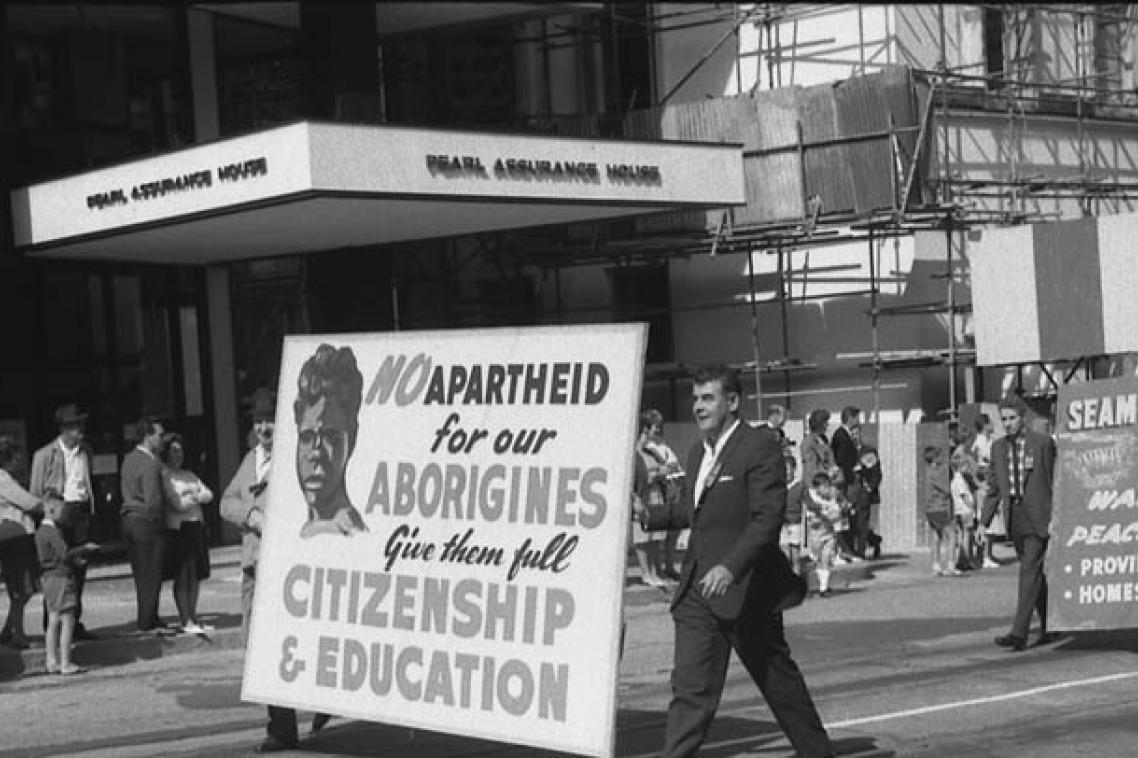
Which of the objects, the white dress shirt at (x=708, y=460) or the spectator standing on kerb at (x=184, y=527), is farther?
the spectator standing on kerb at (x=184, y=527)

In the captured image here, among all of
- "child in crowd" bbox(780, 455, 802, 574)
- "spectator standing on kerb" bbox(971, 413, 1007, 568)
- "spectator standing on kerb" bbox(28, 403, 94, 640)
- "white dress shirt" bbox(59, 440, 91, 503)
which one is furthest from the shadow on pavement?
"white dress shirt" bbox(59, 440, 91, 503)

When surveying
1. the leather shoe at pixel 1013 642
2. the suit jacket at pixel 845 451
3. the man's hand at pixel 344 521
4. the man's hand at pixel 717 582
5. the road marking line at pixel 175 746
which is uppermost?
the man's hand at pixel 344 521

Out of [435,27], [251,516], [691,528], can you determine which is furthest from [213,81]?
[691,528]

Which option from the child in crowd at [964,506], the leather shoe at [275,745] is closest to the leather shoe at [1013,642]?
the leather shoe at [275,745]

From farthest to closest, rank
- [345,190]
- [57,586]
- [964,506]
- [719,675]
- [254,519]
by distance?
[964,506]
[345,190]
[57,586]
[254,519]
[719,675]

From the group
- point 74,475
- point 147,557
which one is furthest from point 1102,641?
point 74,475

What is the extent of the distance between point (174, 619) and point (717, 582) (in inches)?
379

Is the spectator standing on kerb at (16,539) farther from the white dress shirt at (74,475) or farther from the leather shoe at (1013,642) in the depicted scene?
the leather shoe at (1013,642)

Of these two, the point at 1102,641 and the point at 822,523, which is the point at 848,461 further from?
the point at 1102,641

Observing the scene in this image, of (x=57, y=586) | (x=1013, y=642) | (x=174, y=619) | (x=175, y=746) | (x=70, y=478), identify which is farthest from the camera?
(x=174, y=619)

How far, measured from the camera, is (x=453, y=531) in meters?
9.10

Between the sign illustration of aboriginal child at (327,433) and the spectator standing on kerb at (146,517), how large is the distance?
18.8ft

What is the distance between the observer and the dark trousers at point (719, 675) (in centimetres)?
852

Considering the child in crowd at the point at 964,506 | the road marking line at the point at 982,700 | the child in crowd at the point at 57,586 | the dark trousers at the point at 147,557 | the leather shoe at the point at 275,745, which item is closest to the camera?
the leather shoe at the point at 275,745
